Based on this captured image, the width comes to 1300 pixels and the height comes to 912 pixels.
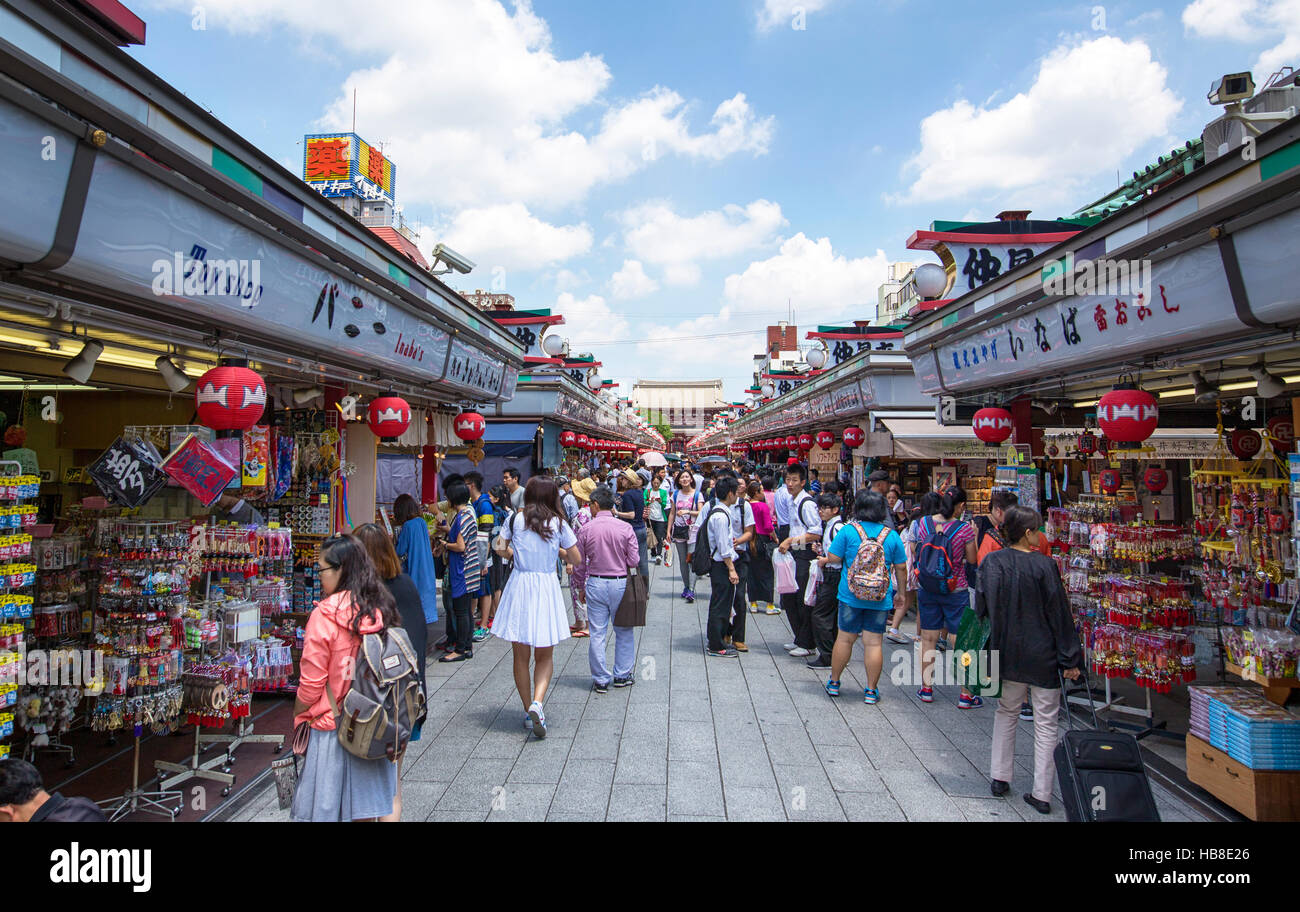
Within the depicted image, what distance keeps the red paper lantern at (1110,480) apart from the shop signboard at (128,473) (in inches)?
309

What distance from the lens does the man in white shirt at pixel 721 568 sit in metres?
7.25

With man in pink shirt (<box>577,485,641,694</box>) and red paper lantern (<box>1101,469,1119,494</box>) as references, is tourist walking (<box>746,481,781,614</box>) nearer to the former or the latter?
man in pink shirt (<box>577,485,641,694</box>)

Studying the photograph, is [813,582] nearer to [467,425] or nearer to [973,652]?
[973,652]

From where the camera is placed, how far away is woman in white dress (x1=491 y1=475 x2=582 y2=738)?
16.9ft

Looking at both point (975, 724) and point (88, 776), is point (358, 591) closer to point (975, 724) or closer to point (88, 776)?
point (88, 776)

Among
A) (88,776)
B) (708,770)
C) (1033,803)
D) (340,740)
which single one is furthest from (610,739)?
(88,776)

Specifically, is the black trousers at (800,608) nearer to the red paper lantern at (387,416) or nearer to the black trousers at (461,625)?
the black trousers at (461,625)

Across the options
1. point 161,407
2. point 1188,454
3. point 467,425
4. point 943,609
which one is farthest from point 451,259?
point 1188,454

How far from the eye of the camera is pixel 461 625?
7.39m

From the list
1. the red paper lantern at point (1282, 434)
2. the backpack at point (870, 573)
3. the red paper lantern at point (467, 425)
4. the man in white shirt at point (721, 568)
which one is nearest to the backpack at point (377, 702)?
the backpack at point (870, 573)

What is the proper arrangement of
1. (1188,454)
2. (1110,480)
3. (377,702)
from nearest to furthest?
(377,702) < (1110,480) < (1188,454)

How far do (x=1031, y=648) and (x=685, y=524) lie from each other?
24.2 feet

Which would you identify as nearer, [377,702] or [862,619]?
[377,702]

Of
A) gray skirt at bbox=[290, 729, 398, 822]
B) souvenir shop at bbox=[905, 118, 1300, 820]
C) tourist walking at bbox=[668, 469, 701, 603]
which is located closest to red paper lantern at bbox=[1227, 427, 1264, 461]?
souvenir shop at bbox=[905, 118, 1300, 820]
